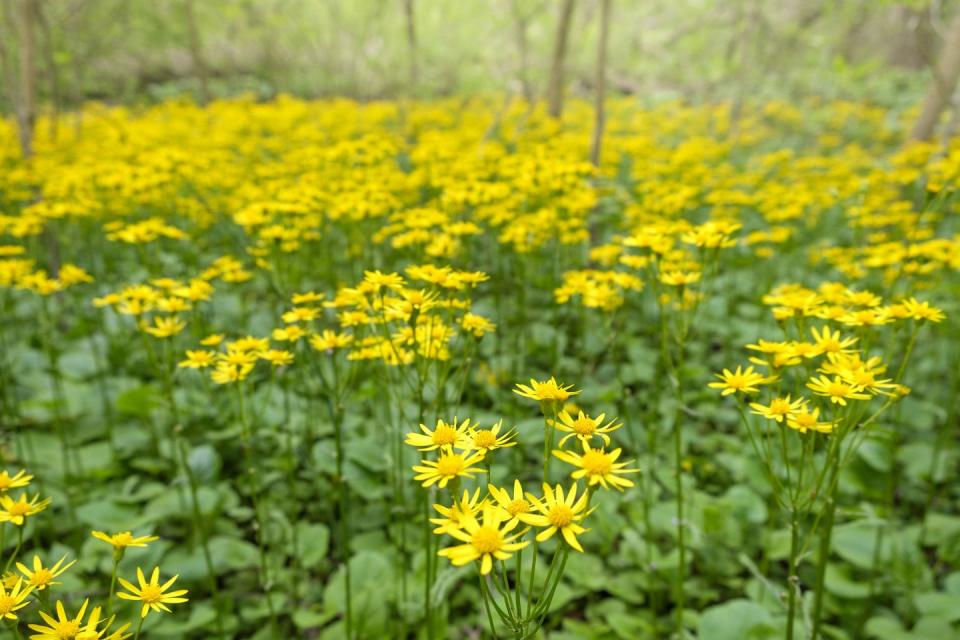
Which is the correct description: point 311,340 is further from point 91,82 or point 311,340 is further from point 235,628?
point 91,82

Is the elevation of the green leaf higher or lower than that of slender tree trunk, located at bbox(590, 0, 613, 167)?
lower

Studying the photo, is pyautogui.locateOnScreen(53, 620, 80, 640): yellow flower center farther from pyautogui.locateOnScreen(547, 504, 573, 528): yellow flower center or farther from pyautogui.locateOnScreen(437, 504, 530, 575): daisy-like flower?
pyautogui.locateOnScreen(547, 504, 573, 528): yellow flower center

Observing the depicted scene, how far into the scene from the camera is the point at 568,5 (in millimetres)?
6461

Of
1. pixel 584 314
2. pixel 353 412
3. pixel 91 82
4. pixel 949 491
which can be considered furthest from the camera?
pixel 91 82

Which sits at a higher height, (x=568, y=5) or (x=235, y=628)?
(x=568, y=5)

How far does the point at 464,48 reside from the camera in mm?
16297

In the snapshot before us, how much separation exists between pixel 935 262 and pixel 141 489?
3772mm

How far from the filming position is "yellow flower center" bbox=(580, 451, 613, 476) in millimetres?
1101

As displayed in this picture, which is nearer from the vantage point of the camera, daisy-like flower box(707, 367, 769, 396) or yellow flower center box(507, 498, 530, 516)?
yellow flower center box(507, 498, 530, 516)

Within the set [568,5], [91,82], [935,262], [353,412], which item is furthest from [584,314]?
[91,82]

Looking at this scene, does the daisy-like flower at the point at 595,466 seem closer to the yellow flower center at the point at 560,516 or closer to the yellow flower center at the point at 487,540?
the yellow flower center at the point at 560,516

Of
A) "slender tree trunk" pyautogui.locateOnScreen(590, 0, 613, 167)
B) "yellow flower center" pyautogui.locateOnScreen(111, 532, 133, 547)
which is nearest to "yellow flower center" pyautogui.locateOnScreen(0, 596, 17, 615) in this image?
"yellow flower center" pyautogui.locateOnScreen(111, 532, 133, 547)

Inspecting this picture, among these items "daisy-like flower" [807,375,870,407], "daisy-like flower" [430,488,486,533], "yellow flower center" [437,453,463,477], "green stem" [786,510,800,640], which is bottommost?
"green stem" [786,510,800,640]

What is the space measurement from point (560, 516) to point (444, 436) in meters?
0.28
